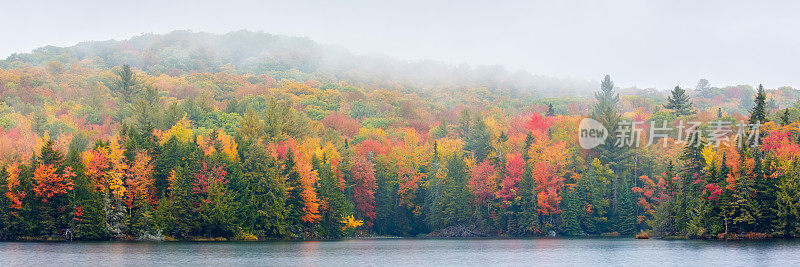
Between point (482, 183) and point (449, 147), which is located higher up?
point (449, 147)

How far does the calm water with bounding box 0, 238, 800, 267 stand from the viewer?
6072cm

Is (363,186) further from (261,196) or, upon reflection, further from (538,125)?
(538,125)

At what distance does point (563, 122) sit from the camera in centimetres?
14288

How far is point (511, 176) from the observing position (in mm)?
123000

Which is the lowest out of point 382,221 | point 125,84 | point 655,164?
point 382,221

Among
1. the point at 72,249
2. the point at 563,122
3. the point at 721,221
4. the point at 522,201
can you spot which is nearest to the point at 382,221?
the point at 522,201

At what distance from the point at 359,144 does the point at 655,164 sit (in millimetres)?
49714

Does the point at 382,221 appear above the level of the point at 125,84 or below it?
below

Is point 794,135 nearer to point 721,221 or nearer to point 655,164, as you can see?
point 721,221

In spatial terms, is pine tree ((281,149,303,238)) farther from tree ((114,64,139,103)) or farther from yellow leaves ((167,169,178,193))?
tree ((114,64,139,103))

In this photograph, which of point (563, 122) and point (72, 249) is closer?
point (72, 249)

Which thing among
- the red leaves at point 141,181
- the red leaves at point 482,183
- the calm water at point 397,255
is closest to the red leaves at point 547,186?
the red leaves at point 482,183

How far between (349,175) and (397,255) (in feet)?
169

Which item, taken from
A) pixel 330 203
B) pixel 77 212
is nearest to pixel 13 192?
pixel 77 212
